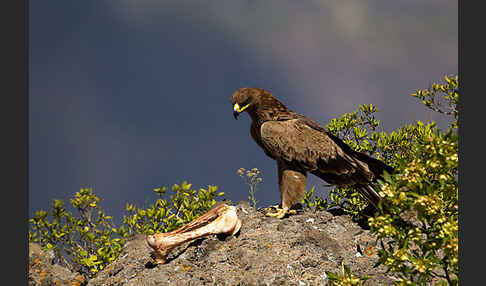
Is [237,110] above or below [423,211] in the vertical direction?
above

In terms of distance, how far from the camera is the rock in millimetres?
6660

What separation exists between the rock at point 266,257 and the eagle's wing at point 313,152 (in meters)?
0.92

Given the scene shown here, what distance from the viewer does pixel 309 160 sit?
7988 millimetres

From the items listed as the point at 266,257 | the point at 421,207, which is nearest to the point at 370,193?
the point at 266,257

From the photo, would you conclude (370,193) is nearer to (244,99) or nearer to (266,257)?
(266,257)

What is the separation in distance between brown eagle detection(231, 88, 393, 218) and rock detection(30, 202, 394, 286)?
0.58 metres

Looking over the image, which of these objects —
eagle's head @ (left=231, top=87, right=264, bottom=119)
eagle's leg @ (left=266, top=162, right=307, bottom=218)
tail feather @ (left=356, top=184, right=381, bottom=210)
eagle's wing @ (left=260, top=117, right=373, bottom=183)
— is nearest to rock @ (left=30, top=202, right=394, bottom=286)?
eagle's leg @ (left=266, top=162, right=307, bottom=218)

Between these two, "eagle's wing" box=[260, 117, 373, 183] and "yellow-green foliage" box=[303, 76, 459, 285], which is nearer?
"yellow-green foliage" box=[303, 76, 459, 285]

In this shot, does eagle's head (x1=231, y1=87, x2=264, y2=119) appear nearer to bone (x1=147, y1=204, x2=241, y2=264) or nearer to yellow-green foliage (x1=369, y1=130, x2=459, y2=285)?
bone (x1=147, y1=204, x2=241, y2=264)

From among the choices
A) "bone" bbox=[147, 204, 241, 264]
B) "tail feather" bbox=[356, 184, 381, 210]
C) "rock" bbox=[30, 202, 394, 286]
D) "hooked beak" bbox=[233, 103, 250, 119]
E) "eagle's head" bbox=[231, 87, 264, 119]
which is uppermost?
"eagle's head" bbox=[231, 87, 264, 119]

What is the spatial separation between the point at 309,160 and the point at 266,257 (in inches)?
80.9

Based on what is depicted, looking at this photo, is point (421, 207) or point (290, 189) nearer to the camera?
point (421, 207)

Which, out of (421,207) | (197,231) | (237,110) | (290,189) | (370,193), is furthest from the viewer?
(237,110)

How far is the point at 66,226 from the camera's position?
9.98 m
